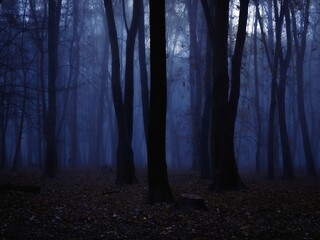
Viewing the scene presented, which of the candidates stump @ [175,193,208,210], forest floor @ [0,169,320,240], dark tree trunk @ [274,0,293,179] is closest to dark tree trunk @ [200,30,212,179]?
dark tree trunk @ [274,0,293,179]

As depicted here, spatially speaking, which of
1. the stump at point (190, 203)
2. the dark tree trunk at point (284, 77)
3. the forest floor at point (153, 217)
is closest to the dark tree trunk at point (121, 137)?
the forest floor at point (153, 217)

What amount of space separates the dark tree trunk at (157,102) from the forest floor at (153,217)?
2.97 ft

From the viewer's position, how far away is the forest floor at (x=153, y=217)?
749 centimetres

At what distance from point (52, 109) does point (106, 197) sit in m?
9.80

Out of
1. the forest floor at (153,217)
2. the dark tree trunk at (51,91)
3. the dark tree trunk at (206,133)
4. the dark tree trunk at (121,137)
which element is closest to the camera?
the forest floor at (153,217)

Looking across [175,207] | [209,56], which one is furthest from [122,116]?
[175,207]

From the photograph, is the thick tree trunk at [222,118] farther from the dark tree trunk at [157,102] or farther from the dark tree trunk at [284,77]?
the dark tree trunk at [284,77]

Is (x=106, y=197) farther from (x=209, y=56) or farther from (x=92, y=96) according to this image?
(x=92, y=96)

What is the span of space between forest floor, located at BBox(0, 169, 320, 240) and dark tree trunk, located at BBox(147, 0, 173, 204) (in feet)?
2.97

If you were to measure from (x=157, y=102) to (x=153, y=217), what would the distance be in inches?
129

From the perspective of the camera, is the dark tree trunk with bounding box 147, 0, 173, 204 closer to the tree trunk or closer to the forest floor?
the forest floor

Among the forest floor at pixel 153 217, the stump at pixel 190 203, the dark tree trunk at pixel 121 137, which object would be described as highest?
the dark tree trunk at pixel 121 137

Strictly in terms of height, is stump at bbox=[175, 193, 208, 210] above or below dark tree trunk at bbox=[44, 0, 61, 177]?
below

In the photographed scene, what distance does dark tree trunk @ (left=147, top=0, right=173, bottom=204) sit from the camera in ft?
34.4
